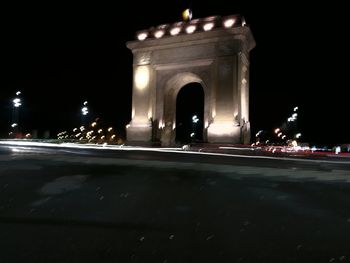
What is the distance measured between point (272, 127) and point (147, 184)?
198ft

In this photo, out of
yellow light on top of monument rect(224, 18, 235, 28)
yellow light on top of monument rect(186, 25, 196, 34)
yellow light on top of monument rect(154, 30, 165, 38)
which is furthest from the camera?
yellow light on top of monument rect(154, 30, 165, 38)

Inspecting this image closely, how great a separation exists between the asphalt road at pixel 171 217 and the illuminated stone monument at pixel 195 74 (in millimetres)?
19555

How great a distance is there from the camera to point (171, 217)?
5.65 meters

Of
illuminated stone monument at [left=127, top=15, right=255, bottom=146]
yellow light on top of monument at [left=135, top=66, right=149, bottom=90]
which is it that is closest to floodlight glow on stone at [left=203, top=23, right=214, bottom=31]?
illuminated stone monument at [left=127, top=15, right=255, bottom=146]

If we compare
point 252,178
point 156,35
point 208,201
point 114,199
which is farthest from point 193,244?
point 156,35

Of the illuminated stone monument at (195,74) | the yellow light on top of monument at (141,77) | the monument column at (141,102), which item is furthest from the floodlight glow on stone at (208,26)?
the yellow light on top of monument at (141,77)

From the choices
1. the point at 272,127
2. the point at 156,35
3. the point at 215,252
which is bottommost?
the point at 215,252

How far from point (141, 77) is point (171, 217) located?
27.7m

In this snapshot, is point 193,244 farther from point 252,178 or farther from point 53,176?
point 53,176

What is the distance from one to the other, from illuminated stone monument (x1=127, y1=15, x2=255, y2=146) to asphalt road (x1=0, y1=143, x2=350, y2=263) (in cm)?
1955

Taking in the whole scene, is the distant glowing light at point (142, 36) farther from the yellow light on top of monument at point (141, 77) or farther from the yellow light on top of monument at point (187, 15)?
the yellow light on top of monument at point (187, 15)

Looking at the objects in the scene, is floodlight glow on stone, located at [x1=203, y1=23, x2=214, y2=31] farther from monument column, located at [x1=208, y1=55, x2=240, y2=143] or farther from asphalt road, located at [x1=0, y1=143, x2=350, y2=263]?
asphalt road, located at [x1=0, y1=143, x2=350, y2=263]

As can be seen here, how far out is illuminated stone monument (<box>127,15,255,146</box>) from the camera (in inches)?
1125

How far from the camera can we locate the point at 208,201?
665 cm
